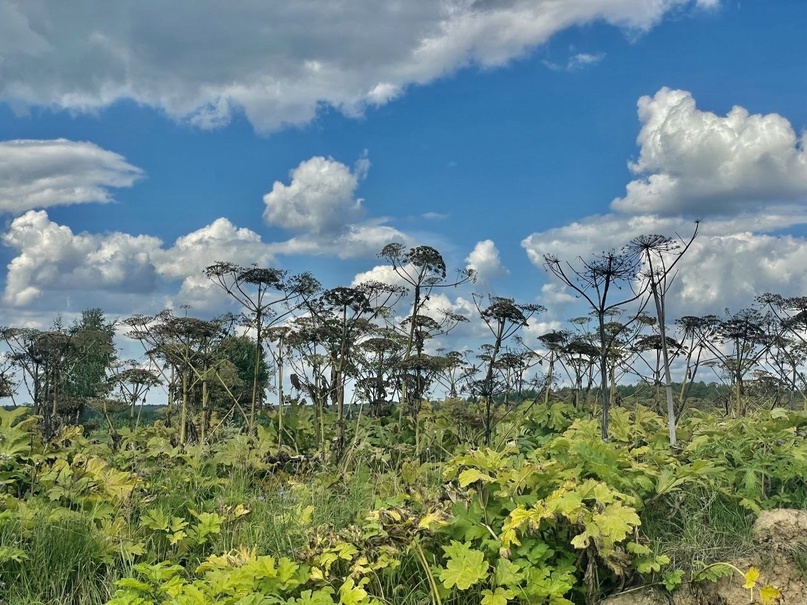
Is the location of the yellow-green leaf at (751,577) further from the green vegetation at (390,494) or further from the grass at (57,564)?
the grass at (57,564)

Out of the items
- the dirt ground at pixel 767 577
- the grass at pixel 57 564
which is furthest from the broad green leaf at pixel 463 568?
the grass at pixel 57 564

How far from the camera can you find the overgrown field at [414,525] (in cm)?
402

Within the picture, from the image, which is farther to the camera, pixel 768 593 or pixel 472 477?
pixel 472 477

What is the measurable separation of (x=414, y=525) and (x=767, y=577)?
214 cm

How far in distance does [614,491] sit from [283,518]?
2.35 m

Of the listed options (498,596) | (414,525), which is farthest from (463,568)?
(414,525)

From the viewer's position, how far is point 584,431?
5859mm

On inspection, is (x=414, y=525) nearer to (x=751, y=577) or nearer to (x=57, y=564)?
(x=751, y=577)

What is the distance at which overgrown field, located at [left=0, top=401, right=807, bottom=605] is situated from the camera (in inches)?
158

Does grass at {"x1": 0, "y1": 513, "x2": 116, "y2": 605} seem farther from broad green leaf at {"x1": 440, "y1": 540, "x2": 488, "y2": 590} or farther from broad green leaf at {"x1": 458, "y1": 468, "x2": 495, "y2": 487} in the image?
Answer: broad green leaf at {"x1": 458, "y1": 468, "x2": 495, "y2": 487}

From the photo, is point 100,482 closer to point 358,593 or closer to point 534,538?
point 358,593

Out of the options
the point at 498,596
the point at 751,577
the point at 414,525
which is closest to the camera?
the point at 498,596

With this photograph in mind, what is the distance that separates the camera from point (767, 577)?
4.33 m

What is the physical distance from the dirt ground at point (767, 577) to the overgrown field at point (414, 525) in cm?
8
